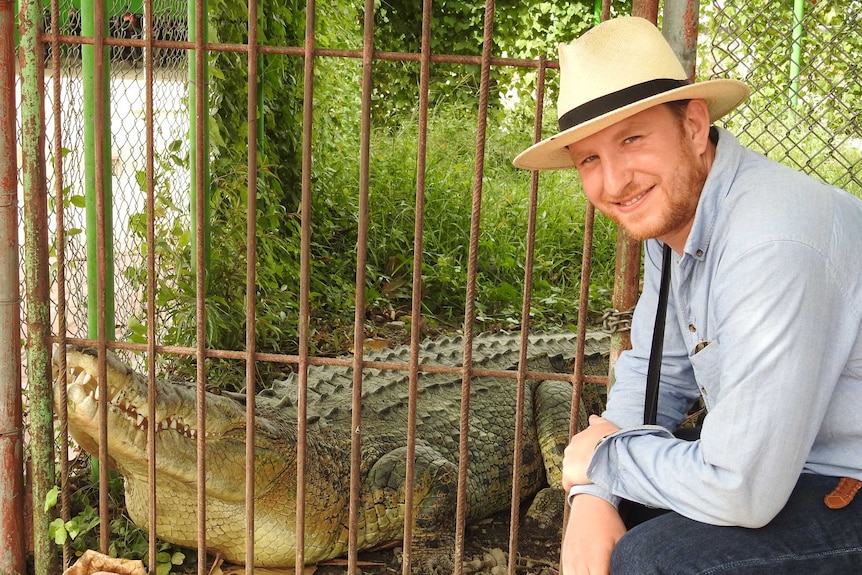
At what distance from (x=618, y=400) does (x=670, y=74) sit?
83cm

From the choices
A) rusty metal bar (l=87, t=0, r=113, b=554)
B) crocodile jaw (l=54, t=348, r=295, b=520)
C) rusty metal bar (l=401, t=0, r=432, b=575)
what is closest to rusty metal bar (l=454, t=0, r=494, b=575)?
rusty metal bar (l=401, t=0, r=432, b=575)

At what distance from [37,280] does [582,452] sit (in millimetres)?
1790

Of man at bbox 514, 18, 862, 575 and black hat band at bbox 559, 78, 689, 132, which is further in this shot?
black hat band at bbox 559, 78, 689, 132

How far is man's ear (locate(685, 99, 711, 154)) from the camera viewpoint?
1.77 metres

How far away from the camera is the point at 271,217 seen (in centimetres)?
475

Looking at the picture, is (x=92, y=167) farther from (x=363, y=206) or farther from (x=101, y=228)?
(x=363, y=206)

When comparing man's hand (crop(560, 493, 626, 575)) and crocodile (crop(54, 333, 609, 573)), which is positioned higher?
man's hand (crop(560, 493, 626, 575))

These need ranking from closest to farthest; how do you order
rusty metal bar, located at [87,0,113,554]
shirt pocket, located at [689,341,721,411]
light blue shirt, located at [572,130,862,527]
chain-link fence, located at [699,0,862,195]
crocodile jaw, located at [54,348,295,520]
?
light blue shirt, located at [572,130,862,527], shirt pocket, located at [689,341,721,411], rusty metal bar, located at [87,0,113,554], crocodile jaw, located at [54,348,295,520], chain-link fence, located at [699,0,862,195]

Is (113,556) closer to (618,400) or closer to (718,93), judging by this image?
(618,400)

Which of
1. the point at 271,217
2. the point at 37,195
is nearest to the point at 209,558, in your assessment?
the point at 37,195

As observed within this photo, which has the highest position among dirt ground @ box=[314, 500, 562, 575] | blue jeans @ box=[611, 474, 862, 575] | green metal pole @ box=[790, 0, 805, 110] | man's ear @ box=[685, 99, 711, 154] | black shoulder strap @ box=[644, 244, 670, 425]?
green metal pole @ box=[790, 0, 805, 110]

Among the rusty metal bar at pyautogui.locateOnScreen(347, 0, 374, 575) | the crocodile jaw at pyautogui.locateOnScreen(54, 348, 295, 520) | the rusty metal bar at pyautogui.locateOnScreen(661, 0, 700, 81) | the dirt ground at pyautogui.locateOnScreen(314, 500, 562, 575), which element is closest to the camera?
the rusty metal bar at pyautogui.locateOnScreen(661, 0, 700, 81)

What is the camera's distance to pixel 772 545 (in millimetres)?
1589

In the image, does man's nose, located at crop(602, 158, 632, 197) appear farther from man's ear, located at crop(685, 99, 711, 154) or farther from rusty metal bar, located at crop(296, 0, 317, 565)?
rusty metal bar, located at crop(296, 0, 317, 565)
